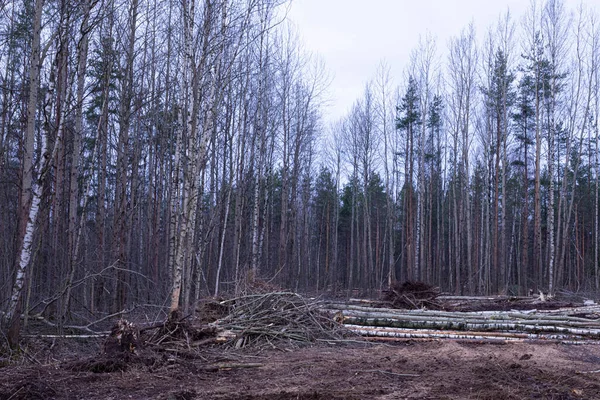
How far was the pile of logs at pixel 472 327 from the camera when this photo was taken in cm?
1004

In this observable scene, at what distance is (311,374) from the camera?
6.48 meters

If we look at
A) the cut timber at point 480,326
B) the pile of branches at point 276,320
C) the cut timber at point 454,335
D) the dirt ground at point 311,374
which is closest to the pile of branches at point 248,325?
the pile of branches at point 276,320

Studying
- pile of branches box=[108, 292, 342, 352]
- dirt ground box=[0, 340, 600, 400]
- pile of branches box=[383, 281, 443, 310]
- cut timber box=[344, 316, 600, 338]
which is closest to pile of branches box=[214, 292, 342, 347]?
pile of branches box=[108, 292, 342, 352]

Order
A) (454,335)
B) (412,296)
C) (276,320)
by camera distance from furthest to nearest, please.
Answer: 1. (412,296)
2. (454,335)
3. (276,320)

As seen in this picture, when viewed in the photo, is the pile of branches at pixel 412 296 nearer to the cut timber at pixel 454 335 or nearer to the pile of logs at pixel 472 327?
the pile of logs at pixel 472 327

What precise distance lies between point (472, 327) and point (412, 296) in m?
4.21

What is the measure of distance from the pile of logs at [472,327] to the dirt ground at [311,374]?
137 cm

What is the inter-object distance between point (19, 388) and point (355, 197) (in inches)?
1383

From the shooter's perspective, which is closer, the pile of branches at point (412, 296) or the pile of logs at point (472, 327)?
the pile of logs at point (472, 327)

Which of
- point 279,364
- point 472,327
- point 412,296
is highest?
point 412,296

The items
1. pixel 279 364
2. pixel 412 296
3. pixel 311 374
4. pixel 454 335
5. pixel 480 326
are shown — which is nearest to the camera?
pixel 311 374

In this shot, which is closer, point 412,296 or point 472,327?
point 472,327

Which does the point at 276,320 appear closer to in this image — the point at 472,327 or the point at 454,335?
the point at 454,335

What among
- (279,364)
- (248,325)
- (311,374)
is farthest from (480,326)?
(311,374)
